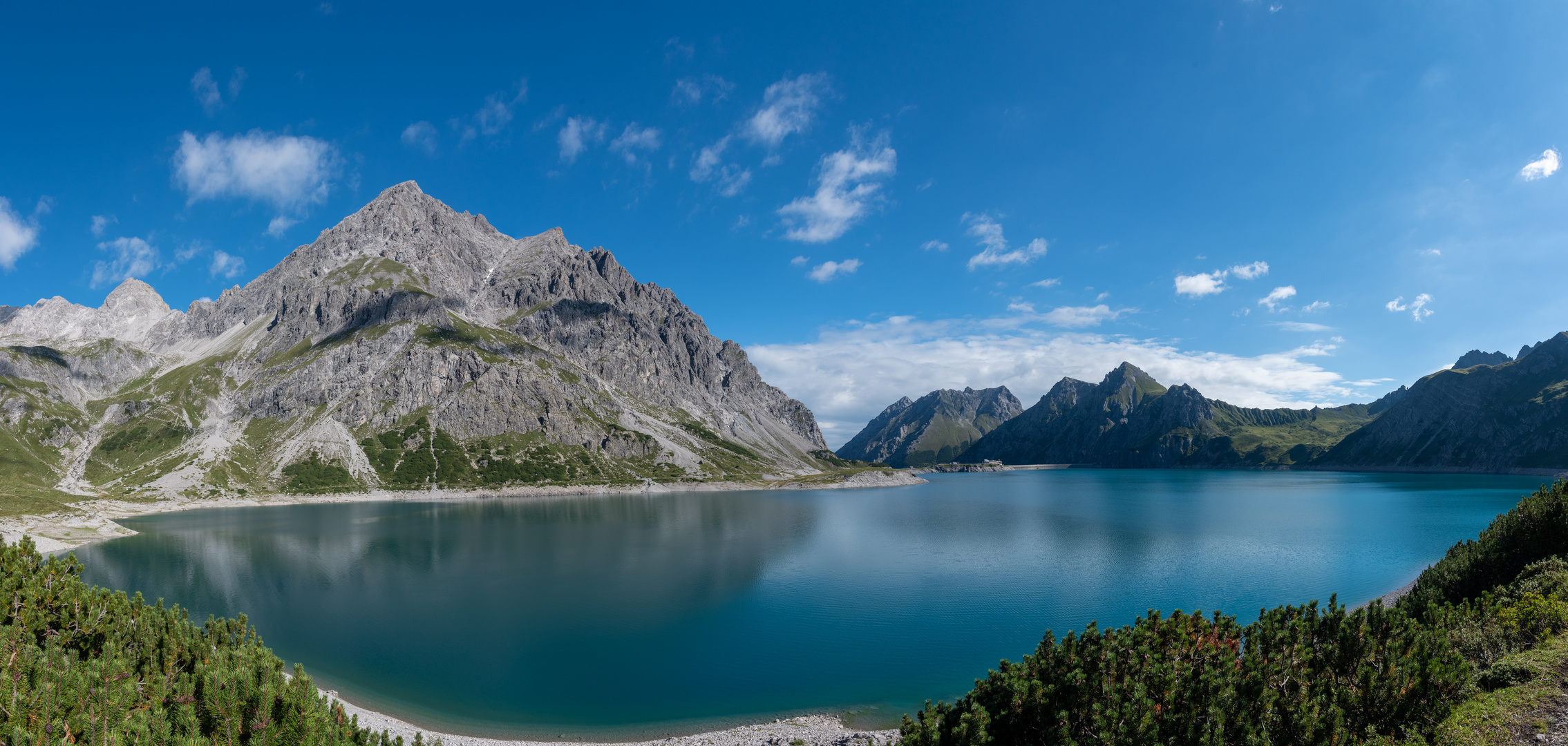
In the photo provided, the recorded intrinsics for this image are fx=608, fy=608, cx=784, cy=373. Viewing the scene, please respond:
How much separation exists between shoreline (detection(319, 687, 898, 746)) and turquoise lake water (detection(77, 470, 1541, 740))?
1.14 meters

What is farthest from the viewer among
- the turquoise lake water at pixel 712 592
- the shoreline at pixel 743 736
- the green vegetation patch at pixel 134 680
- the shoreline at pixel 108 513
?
the shoreline at pixel 108 513

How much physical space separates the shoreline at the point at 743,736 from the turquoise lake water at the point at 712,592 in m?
1.14

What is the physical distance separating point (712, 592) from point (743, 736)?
32.4 metres

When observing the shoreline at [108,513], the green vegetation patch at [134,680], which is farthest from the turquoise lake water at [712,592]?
the green vegetation patch at [134,680]

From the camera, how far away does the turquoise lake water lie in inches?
1421

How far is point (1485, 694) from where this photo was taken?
53.4 feet

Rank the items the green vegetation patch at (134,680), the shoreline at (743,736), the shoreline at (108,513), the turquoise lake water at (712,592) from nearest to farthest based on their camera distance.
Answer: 1. the green vegetation patch at (134,680)
2. the shoreline at (743,736)
3. the turquoise lake water at (712,592)
4. the shoreline at (108,513)

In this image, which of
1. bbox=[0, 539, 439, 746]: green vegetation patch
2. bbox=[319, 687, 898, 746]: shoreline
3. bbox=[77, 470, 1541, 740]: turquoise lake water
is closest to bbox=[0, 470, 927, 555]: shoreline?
bbox=[77, 470, 1541, 740]: turquoise lake water

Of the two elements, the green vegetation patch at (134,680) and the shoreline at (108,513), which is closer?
the green vegetation patch at (134,680)

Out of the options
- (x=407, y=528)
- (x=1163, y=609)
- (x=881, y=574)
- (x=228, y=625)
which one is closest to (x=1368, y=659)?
(x=228, y=625)

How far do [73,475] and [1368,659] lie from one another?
309813mm

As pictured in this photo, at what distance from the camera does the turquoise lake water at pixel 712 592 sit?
118 ft

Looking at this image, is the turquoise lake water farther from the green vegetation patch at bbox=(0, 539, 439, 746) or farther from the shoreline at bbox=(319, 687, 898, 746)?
the green vegetation patch at bbox=(0, 539, 439, 746)

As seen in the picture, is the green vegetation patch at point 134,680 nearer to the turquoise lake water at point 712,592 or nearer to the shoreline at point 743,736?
the shoreline at point 743,736
